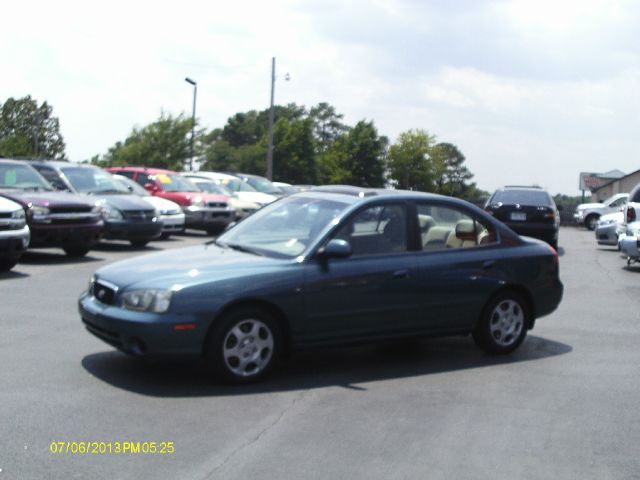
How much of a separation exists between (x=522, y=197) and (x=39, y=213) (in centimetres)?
1248

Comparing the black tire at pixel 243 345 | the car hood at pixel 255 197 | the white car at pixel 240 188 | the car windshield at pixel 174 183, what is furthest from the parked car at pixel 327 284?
the white car at pixel 240 188

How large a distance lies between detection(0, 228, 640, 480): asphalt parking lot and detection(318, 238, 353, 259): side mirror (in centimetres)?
102

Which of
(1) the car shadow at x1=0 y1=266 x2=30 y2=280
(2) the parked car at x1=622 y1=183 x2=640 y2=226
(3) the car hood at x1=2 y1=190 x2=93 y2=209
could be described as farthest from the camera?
(2) the parked car at x1=622 y1=183 x2=640 y2=226

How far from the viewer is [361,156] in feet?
318

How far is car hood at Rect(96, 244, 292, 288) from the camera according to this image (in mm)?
7078

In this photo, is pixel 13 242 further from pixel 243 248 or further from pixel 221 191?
pixel 221 191

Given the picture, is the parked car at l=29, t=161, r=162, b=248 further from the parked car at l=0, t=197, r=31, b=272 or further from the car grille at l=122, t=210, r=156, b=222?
the parked car at l=0, t=197, r=31, b=272

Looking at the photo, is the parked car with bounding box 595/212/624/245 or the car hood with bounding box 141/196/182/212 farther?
the parked car with bounding box 595/212/624/245

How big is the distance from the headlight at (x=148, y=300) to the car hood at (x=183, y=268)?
0.07m

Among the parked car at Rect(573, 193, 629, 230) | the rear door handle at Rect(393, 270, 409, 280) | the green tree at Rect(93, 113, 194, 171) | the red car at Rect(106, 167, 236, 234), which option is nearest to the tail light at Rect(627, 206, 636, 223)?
the red car at Rect(106, 167, 236, 234)

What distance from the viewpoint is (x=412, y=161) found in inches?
3900

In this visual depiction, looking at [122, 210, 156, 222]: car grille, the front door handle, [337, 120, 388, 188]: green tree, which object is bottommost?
[122, 210, 156, 222]: car grille

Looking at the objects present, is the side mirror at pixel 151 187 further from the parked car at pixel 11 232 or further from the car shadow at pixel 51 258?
the parked car at pixel 11 232

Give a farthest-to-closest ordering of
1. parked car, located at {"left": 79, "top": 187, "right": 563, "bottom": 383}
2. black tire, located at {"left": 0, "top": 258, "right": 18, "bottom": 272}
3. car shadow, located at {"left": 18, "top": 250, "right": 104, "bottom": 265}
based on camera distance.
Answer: car shadow, located at {"left": 18, "top": 250, "right": 104, "bottom": 265} → black tire, located at {"left": 0, "top": 258, "right": 18, "bottom": 272} → parked car, located at {"left": 79, "top": 187, "right": 563, "bottom": 383}
